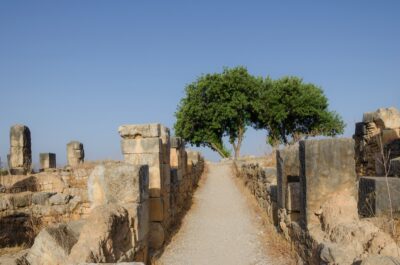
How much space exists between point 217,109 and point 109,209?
1070 inches

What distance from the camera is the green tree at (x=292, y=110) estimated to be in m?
32.1

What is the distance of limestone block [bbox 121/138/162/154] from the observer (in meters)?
7.50

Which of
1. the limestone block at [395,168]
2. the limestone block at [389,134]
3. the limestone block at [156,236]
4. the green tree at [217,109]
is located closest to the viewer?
the limestone block at [395,168]

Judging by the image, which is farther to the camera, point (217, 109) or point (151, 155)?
point (217, 109)

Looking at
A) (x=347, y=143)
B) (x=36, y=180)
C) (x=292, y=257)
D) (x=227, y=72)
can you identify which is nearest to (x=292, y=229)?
(x=292, y=257)

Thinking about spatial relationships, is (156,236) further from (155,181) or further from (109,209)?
(109,209)

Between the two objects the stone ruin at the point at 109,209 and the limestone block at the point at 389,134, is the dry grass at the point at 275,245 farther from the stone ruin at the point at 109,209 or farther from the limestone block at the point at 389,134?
the limestone block at the point at 389,134

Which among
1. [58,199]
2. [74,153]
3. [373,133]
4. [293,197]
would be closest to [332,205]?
[293,197]

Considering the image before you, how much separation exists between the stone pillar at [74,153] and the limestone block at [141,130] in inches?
602

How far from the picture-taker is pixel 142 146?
7566 millimetres

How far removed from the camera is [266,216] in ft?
29.8

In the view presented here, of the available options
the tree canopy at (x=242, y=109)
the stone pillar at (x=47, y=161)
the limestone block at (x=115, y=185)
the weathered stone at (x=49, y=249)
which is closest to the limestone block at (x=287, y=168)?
the limestone block at (x=115, y=185)

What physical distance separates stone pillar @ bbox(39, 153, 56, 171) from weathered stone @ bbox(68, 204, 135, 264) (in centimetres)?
1796

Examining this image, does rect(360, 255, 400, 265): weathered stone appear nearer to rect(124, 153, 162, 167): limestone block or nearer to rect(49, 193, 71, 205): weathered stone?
rect(124, 153, 162, 167): limestone block
